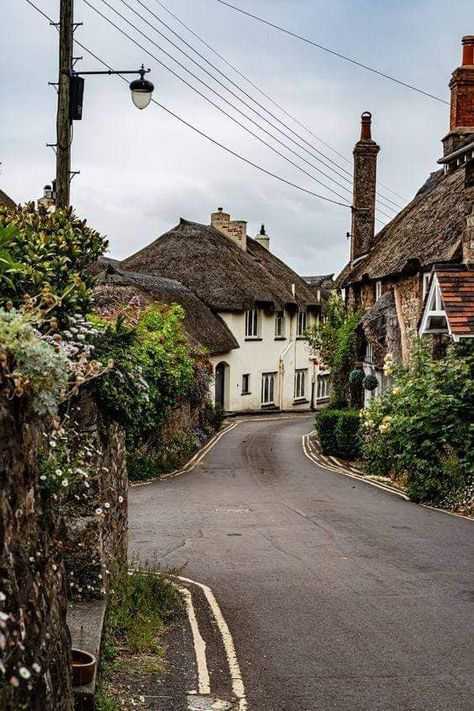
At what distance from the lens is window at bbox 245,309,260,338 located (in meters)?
47.3

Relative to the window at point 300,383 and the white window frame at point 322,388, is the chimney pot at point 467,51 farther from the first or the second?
the white window frame at point 322,388

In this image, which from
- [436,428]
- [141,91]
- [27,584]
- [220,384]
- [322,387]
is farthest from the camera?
[322,387]

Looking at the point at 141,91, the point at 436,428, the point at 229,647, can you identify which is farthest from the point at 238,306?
the point at 229,647

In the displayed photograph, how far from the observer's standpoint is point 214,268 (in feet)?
154

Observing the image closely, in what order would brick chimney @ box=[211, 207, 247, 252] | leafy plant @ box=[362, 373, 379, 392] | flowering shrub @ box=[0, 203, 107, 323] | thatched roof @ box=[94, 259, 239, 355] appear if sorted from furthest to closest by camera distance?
brick chimney @ box=[211, 207, 247, 252] < thatched roof @ box=[94, 259, 239, 355] < leafy plant @ box=[362, 373, 379, 392] < flowering shrub @ box=[0, 203, 107, 323]

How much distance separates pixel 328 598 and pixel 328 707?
11.7 feet

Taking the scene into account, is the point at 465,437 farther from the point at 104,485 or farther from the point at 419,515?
the point at 104,485

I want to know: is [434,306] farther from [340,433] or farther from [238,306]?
[238,306]

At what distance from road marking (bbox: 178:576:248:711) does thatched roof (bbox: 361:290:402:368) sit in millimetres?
18727

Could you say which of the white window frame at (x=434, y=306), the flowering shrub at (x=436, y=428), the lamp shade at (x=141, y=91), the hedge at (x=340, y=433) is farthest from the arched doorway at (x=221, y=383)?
the lamp shade at (x=141, y=91)

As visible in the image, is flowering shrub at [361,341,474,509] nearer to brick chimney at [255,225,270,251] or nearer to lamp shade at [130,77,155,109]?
lamp shade at [130,77,155,109]

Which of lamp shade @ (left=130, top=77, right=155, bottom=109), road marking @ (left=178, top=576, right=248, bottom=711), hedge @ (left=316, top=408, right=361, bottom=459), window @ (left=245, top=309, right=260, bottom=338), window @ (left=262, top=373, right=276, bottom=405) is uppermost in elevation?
lamp shade @ (left=130, top=77, right=155, bottom=109)

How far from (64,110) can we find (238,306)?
32.6m

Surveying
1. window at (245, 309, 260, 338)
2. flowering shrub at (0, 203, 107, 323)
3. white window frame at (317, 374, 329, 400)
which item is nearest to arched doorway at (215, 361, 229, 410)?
window at (245, 309, 260, 338)
